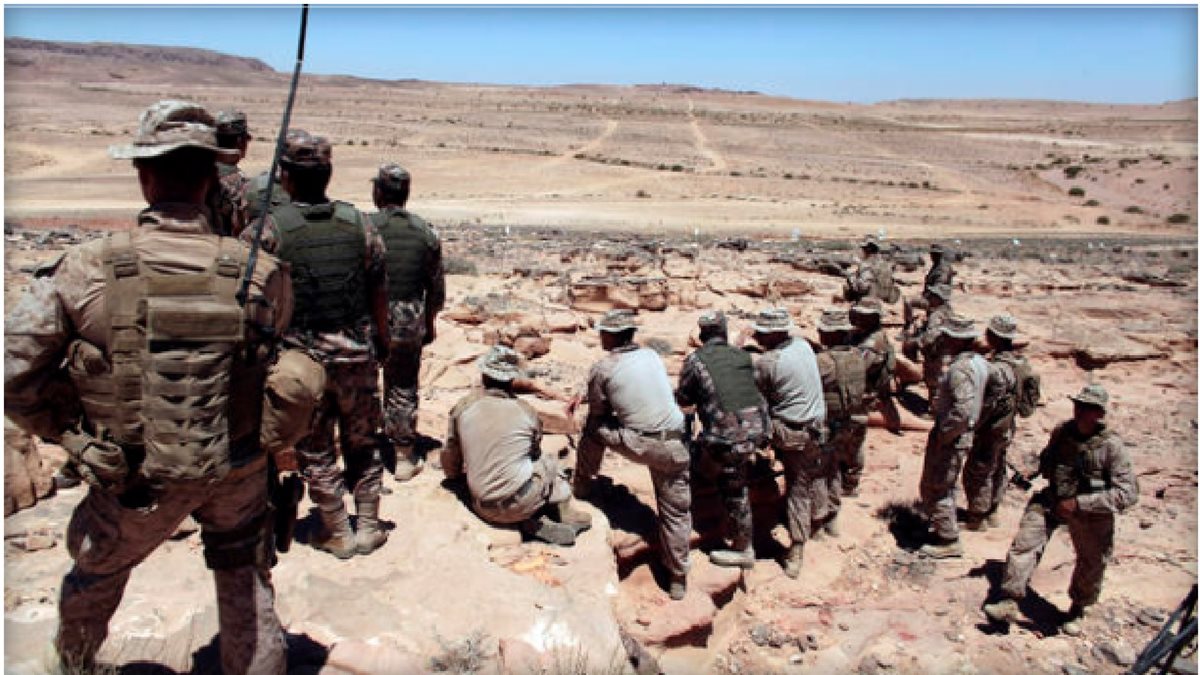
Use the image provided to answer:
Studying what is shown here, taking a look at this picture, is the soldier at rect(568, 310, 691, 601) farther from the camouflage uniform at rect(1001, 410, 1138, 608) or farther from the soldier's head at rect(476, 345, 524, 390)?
the camouflage uniform at rect(1001, 410, 1138, 608)

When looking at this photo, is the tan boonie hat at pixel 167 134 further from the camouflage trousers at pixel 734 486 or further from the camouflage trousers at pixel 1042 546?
the camouflage trousers at pixel 1042 546

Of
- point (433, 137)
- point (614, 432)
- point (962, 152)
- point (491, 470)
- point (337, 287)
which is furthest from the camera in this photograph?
point (962, 152)

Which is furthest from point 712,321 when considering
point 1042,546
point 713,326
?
Answer: point 1042,546

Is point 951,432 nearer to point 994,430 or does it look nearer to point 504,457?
point 994,430

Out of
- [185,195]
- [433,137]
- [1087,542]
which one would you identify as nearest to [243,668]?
[185,195]

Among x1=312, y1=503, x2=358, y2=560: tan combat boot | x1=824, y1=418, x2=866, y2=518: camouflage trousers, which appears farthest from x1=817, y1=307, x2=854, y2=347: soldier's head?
x1=312, y1=503, x2=358, y2=560: tan combat boot

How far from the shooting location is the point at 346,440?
4504 mm

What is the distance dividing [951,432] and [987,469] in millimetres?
872

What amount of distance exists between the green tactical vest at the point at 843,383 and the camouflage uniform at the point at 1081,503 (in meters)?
1.46

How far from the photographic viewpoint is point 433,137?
52375 millimetres

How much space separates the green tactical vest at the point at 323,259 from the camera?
4.16 meters

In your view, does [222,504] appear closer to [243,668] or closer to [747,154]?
[243,668]

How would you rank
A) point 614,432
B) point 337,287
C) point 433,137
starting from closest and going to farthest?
point 337,287
point 614,432
point 433,137

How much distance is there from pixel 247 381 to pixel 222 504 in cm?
48
